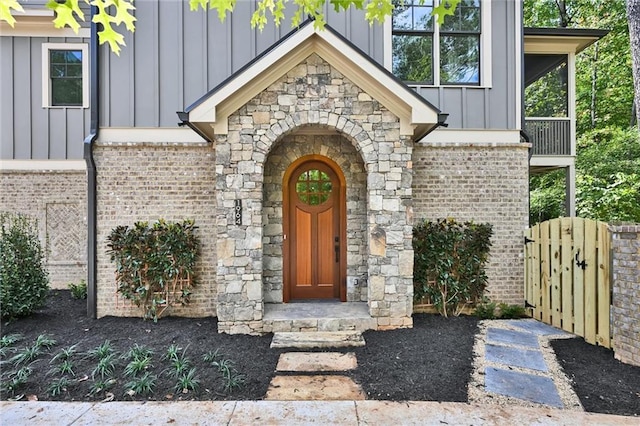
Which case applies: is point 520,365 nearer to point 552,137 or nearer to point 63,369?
point 63,369

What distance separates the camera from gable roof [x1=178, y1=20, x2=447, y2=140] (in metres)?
4.49

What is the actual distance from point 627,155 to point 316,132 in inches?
409

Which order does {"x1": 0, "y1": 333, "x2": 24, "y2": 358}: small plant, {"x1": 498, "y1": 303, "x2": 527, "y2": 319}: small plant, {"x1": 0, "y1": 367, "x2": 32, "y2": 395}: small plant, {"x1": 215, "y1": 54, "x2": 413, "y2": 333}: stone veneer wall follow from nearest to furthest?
{"x1": 0, "y1": 367, "x2": 32, "y2": 395}: small plant, {"x1": 0, "y1": 333, "x2": 24, "y2": 358}: small plant, {"x1": 215, "y1": 54, "x2": 413, "y2": 333}: stone veneer wall, {"x1": 498, "y1": 303, "x2": 527, "y2": 319}: small plant

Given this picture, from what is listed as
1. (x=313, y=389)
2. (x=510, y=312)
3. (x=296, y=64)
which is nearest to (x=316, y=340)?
(x=313, y=389)

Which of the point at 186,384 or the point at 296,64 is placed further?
the point at 296,64

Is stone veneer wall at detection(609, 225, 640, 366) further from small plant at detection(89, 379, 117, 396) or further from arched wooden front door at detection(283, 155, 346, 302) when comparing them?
small plant at detection(89, 379, 117, 396)

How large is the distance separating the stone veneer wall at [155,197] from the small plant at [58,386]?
2.17 metres

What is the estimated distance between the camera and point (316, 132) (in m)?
5.42

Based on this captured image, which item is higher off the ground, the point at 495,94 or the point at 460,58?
the point at 460,58

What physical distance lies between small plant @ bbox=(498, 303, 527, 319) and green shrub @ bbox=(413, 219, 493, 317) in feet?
1.75

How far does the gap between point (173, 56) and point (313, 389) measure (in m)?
5.69

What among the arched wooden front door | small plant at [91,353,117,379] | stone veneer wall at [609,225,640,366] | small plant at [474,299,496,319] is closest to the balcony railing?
small plant at [474,299,496,319]

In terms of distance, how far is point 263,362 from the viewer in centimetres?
392

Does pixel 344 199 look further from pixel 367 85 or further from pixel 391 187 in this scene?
pixel 367 85
